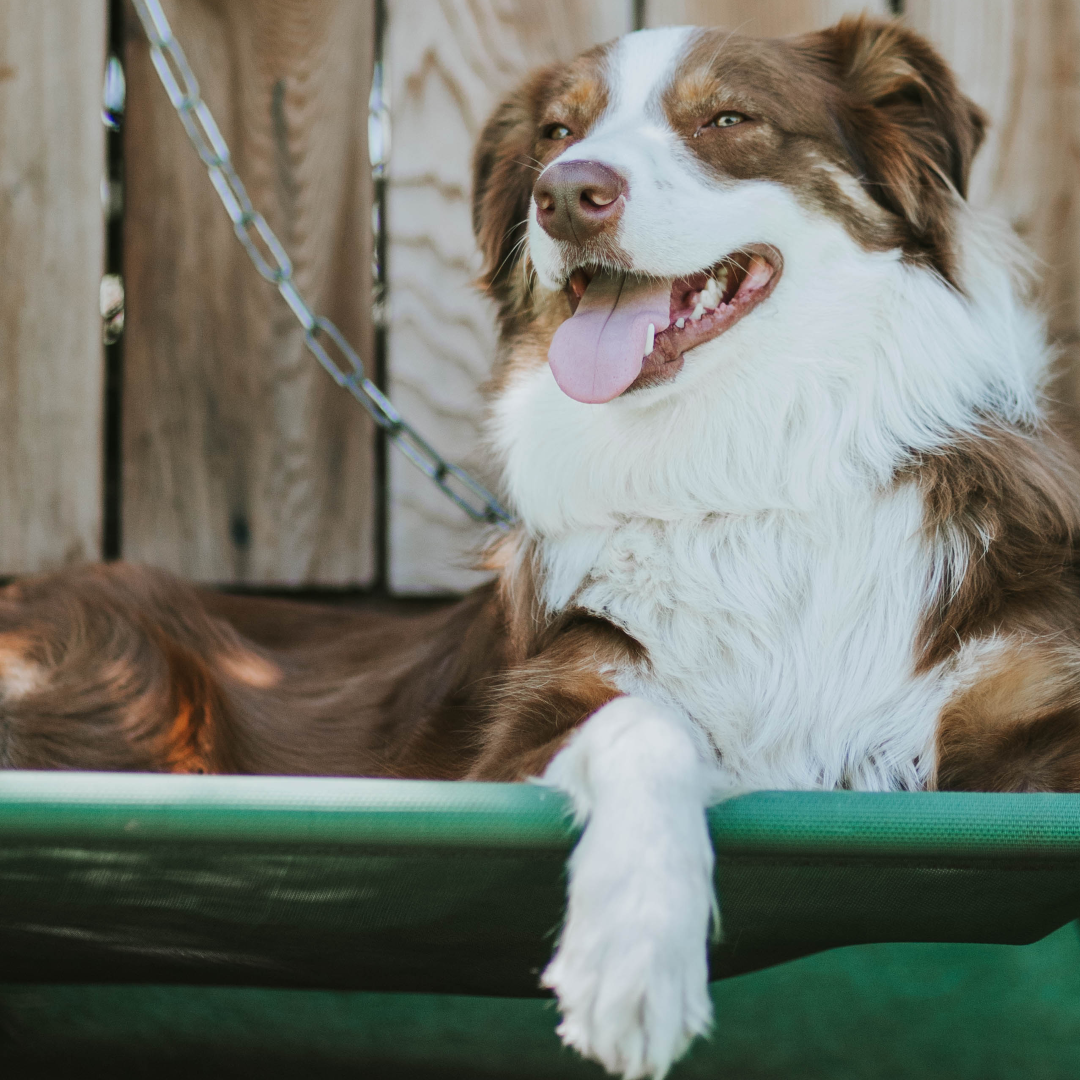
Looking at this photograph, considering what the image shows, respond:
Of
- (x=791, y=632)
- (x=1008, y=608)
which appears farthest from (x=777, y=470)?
(x=1008, y=608)

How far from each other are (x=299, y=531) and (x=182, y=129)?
114cm

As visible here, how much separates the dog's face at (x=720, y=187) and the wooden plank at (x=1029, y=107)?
933mm

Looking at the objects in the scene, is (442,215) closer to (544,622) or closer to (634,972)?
(544,622)

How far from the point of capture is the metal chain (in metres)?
3.08

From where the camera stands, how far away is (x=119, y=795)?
134cm

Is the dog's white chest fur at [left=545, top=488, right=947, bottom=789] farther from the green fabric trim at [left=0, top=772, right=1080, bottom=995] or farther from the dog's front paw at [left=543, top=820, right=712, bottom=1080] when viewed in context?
Result: the dog's front paw at [left=543, top=820, right=712, bottom=1080]

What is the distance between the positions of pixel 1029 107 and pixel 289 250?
2.03m

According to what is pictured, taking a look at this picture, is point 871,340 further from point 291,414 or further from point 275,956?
point 291,414

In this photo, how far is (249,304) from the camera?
338 centimetres

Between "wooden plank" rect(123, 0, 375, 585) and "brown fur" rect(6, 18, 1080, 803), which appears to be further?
"wooden plank" rect(123, 0, 375, 585)

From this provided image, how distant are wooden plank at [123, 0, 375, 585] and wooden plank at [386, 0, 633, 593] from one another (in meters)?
0.10

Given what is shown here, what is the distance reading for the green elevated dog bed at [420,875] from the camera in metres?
1.35

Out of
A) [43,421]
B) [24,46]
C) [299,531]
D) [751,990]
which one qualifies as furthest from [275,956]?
[24,46]

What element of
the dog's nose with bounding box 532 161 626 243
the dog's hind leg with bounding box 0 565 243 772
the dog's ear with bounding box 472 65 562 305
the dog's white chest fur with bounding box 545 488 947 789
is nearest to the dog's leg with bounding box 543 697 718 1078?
the dog's white chest fur with bounding box 545 488 947 789
